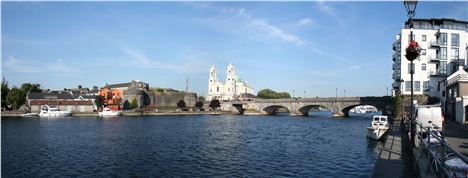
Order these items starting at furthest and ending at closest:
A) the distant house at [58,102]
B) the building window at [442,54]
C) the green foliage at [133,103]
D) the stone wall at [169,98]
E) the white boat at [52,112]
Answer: the stone wall at [169,98], the green foliage at [133,103], the distant house at [58,102], the white boat at [52,112], the building window at [442,54]

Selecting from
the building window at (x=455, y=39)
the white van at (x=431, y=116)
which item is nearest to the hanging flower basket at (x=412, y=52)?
the white van at (x=431, y=116)

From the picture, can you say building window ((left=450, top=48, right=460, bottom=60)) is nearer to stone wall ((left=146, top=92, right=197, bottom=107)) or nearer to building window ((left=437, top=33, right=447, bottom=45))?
building window ((left=437, top=33, right=447, bottom=45))

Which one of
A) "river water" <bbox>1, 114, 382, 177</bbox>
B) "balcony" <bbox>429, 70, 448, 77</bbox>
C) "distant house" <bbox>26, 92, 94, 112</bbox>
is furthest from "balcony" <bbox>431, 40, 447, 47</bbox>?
"distant house" <bbox>26, 92, 94, 112</bbox>

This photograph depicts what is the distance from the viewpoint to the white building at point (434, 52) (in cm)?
7731

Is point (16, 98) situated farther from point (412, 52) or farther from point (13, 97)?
point (412, 52)

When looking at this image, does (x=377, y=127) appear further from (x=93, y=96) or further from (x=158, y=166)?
(x=93, y=96)

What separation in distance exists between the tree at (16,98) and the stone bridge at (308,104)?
71.4 meters

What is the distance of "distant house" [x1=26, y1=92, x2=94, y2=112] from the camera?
128m

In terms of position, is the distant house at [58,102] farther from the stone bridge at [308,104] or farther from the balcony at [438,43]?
the balcony at [438,43]

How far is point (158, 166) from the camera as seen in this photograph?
26.9m

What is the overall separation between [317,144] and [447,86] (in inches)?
1312

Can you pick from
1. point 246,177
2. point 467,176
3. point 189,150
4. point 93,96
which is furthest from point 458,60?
point 93,96

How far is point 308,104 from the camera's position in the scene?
11806 centimetres

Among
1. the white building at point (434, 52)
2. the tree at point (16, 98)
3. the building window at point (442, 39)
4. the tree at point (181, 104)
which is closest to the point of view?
the building window at point (442, 39)
